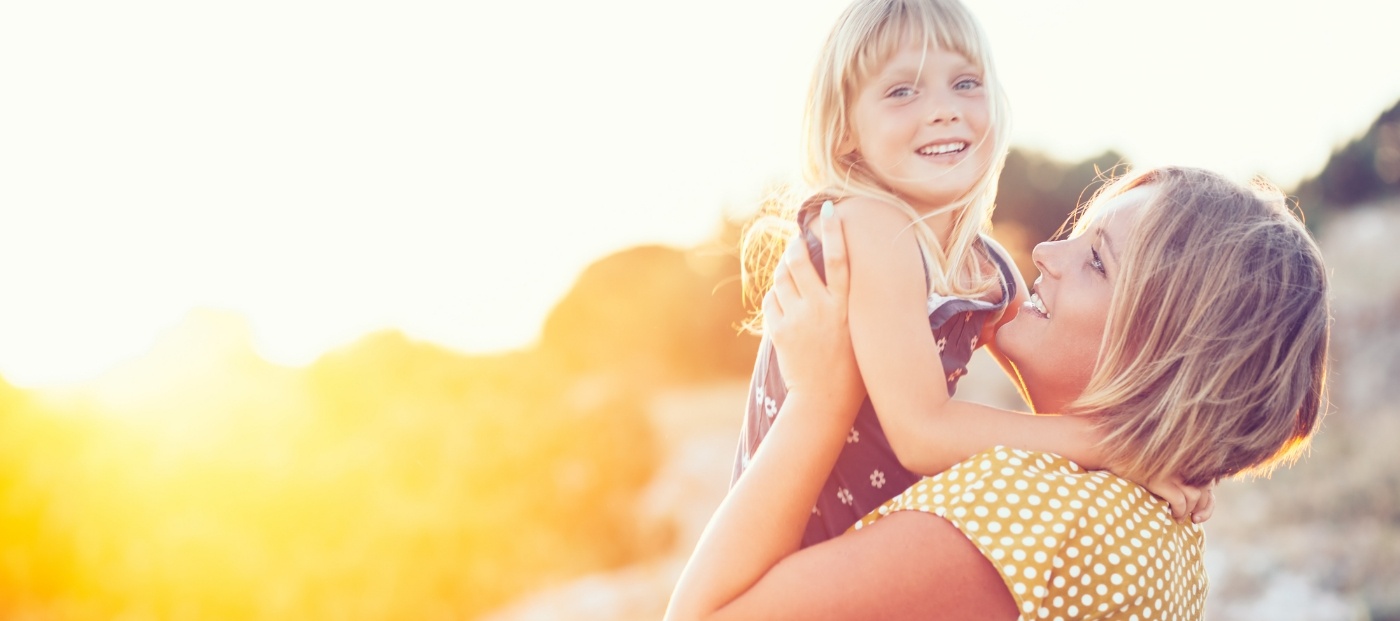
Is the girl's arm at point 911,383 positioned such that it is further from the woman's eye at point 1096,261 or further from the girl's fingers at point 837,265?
the woman's eye at point 1096,261

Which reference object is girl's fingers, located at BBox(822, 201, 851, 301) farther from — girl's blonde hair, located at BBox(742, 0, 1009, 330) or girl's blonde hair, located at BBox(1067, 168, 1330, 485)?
girl's blonde hair, located at BBox(1067, 168, 1330, 485)

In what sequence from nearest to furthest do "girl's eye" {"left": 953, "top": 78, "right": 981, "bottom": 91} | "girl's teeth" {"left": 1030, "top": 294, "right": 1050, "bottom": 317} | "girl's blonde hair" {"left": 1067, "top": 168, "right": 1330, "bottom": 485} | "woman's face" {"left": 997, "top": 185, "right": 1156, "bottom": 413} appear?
"girl's blonde hair" {"left": 1067, "top": 168, "right": 1330, "bottom": 485} → "woman's face" {"left": 997, "top": 185, "right": 1156, "bottom": 413} → "girl's teeth" {"left": 1030, "top": 294, "right": 1050, "bottom": 317} → "girl's eye" {"left": 953, "top": 78, "right": 981, "bottom": 91}

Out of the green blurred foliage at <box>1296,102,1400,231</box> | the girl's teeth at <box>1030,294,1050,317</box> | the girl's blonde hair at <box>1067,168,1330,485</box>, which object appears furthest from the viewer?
the green blurred foliage at <box>1296,102,1400,231</box>

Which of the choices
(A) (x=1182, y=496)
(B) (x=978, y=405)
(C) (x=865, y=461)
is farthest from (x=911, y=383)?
(A) (x=1182, y=496)

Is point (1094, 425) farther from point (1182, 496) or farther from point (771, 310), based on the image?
point (771, 310)

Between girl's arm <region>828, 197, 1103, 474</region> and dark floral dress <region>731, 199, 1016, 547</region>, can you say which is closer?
girl's arm <region>828, 197, 1103, 474</region>

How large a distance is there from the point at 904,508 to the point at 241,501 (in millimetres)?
12394

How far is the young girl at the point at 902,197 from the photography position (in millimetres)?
2436

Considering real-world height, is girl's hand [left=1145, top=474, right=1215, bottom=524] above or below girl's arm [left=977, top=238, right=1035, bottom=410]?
below

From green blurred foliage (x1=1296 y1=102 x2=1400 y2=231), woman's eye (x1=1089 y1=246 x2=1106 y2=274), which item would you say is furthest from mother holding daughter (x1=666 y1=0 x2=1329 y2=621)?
green blurred foliage (x1=1296 y1=102 x2=1400 y2=231)

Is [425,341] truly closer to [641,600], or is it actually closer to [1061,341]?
[641,600]

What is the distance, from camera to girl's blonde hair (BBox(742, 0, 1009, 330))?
2656 millimetres

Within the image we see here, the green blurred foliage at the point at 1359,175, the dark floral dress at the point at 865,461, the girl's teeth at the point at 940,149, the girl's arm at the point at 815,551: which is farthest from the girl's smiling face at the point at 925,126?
the green blurred foliage at the point at 1359,175

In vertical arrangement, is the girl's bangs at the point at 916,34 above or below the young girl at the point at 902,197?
above
